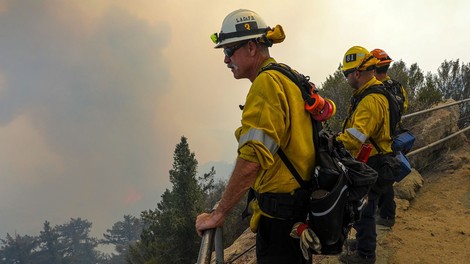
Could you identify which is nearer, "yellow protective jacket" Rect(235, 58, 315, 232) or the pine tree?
"yellow protective jacket" Rect(235, 58, 315, 232)

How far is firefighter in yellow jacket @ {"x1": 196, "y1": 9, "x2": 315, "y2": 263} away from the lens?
6.34ft

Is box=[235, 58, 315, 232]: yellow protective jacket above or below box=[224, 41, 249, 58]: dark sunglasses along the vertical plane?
below

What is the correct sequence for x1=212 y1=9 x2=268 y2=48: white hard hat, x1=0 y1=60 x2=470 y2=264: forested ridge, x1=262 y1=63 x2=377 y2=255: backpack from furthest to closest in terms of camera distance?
x1=0 y1=60 x2=470 y2=264: forested ridge → x1=212 y1=9 x2=268 y2=48: white hard hat → x1=262 y1=63 x2=377 y2=255: backpack

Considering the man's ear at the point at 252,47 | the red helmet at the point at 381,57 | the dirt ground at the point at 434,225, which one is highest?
the red helmet at the point at 381,57

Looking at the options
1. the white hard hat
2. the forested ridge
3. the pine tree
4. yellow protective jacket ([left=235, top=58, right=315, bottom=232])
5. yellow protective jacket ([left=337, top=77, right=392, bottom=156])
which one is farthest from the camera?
the pine tree

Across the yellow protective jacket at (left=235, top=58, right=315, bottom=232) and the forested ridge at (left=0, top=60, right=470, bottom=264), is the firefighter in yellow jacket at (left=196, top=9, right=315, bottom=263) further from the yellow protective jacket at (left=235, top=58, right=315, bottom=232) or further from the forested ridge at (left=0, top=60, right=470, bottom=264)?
the forested ridge at (left=0, top=60, right=470, bottom=264)

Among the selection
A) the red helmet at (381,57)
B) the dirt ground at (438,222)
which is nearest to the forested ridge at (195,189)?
the dirt ground at (438,222)

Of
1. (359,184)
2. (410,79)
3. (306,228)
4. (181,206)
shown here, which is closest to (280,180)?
(306,228)

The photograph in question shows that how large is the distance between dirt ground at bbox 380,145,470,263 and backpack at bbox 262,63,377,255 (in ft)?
8.52

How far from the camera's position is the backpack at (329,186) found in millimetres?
2035

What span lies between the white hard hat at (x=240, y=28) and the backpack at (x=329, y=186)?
0.30 m

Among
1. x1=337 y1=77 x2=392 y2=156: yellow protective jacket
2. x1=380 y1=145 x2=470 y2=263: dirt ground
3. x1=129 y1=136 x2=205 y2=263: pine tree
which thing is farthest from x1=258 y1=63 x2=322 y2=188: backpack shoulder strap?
x1=129 y1=136 x2=205 y2=263: pine tree

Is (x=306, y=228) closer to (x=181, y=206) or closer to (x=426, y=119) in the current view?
(x=426, y=119)

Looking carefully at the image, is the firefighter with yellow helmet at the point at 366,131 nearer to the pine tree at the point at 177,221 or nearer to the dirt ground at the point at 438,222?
the dirt ground at the point at 438,222
